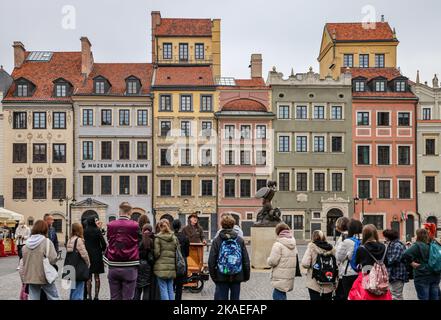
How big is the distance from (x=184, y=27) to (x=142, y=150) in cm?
869

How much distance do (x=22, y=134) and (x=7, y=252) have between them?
1479 centimetres

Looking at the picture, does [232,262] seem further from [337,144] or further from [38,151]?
[38,151]

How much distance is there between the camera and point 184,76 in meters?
42.6

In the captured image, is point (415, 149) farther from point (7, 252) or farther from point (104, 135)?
point (7, 252)

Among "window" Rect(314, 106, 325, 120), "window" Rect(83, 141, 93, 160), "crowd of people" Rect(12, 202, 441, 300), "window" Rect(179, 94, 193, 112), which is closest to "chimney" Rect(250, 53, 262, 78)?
"window" Rect(314, 106, 325, 120)

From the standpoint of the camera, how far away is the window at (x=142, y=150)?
41969 millimetres

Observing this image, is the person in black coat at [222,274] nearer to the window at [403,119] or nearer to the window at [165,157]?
the window at [165,157]

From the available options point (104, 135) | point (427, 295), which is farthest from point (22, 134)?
point (427, 295)

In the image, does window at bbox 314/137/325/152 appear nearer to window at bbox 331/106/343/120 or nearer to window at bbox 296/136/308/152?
window at bbox 296/136/308/152

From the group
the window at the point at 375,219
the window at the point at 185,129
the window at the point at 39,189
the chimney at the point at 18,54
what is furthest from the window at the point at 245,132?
the chimney at the point at 18,54

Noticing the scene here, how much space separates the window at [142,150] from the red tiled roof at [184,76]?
3.64 metres

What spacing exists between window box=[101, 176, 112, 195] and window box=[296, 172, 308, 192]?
1120 cm

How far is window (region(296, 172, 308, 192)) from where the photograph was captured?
42.2m

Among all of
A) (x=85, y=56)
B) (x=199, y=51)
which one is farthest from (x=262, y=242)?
(x=85, y=56)
